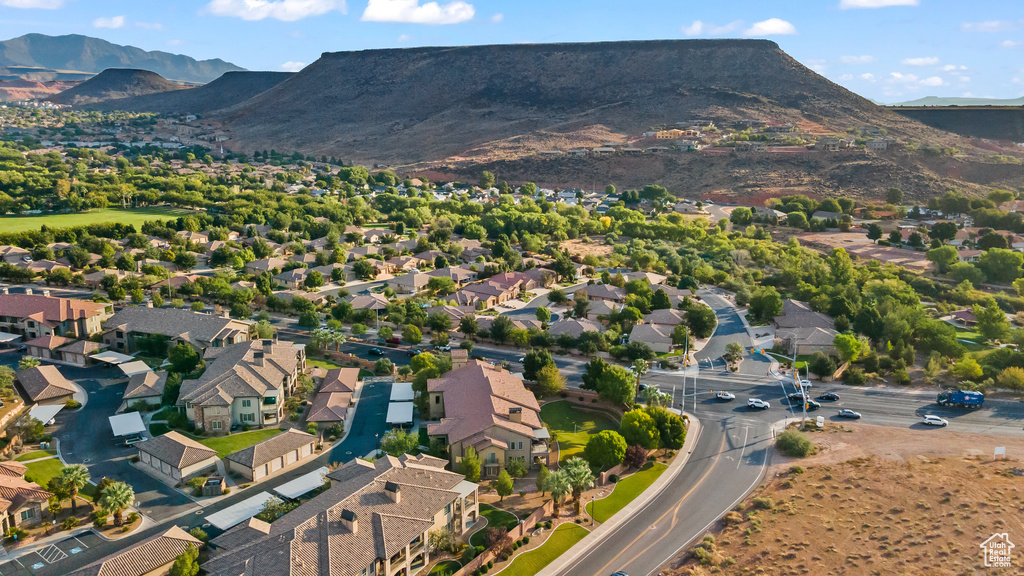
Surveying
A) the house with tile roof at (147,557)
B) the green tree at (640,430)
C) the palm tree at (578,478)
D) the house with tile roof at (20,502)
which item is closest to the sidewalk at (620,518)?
the green tree at (640,430)

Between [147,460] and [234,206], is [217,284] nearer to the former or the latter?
[147,460]

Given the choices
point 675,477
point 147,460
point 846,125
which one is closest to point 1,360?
point 147,460

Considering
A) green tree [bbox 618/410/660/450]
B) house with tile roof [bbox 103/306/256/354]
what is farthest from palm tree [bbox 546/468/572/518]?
house with tile roof [bbox 103/306/256/354]

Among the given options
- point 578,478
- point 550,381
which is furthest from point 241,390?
point 578,478

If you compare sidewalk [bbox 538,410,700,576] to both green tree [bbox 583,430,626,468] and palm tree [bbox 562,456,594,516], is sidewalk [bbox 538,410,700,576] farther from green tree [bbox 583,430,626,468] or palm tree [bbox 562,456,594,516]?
green tree [bbox 583,430,626,468]

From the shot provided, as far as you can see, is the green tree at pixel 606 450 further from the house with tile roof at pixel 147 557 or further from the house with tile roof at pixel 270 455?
the house with tile roof at pixel 147 557

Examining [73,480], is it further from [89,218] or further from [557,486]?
[89,218]
